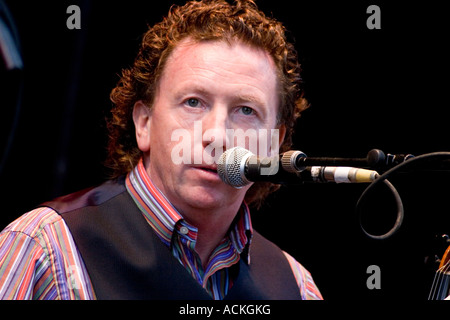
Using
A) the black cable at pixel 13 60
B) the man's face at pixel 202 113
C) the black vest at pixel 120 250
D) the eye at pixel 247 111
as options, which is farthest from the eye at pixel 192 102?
the black cable at pixel 13 60

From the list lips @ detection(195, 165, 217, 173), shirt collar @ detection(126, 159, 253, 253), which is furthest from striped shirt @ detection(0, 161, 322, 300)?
lips @ detection(195, 165, 217, 173)

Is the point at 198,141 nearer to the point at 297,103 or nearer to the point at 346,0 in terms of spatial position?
the point at 297,103

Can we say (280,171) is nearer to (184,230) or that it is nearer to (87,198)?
(184,230)

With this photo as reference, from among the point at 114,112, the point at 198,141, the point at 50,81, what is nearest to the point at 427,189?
the point at 198,141

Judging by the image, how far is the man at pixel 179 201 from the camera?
169 centimetres

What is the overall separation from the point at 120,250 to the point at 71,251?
0.53ft

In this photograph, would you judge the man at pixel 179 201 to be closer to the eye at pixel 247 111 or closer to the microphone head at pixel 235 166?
the eye at pixel 247 111

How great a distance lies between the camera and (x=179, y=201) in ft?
6.33

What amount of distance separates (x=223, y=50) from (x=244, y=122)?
30 centimetres

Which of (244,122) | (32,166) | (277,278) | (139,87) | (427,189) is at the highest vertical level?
(139,87)

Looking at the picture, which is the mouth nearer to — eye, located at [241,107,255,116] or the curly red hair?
eye, located at [241,107,255,116]

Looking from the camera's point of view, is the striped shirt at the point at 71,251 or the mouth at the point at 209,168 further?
the mouth at the point at 209,168

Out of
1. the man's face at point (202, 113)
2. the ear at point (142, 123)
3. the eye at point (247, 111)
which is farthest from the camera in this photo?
the ear at point (142, 123)

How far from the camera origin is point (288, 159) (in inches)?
49.4
